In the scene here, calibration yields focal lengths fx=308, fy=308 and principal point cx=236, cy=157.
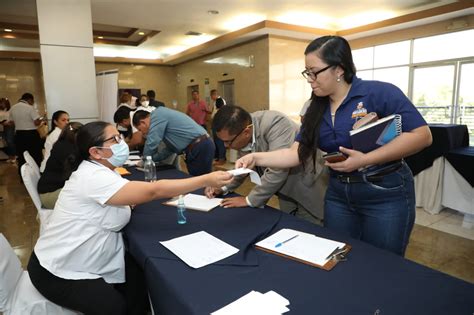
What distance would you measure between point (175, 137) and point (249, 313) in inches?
96.4

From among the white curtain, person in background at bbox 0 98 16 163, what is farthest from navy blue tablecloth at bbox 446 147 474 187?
person in background at bbox 0 98 16 163

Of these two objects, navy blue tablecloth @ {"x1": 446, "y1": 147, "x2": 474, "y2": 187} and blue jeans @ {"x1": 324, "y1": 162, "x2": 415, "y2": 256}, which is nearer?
blue jeans @ {"x1": 324, "y1": 162, "x2": 415, "y2": 256}

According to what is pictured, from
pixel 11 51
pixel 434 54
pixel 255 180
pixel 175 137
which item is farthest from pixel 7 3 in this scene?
pixel 434 54

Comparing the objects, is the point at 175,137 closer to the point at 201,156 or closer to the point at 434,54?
the point at 201,156

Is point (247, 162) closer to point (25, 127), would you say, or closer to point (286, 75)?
point (25, 127)

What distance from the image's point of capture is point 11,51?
9.50 meters

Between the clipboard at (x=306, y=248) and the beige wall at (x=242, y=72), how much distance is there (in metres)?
5.95

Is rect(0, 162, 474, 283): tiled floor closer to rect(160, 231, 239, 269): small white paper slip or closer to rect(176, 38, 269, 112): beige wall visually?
rect(160, 231, 239, 269): small white paper slip

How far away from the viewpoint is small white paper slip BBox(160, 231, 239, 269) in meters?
1.13

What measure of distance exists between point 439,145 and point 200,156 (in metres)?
2.65

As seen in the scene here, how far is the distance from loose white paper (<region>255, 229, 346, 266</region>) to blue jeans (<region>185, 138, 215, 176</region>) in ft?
6.08

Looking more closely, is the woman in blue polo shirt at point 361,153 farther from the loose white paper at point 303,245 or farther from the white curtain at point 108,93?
the white curtain at point 108,93

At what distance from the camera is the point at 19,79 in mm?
10094

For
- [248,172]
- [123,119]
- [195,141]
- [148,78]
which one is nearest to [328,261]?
[248,172]
